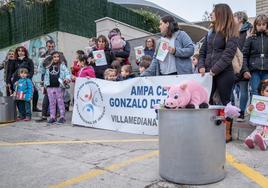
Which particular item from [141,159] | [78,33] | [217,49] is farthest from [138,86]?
[78,33]

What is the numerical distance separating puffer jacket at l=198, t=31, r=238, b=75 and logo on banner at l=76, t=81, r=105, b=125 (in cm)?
265

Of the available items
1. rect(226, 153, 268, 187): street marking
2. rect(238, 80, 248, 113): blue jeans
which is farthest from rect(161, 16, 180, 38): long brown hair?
rect(226, 153, 268, 187): street marking

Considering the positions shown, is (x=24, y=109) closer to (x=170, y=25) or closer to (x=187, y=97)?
(x=170, y=25)

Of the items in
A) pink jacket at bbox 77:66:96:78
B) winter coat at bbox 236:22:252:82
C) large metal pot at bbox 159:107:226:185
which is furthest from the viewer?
pink jacket at bbox 77:66:96:78

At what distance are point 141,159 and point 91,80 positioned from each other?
3.47 meters

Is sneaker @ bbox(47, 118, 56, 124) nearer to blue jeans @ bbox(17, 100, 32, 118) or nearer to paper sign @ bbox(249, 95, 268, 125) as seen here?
blue jeans @ bbox(17, 100, 32, 118)

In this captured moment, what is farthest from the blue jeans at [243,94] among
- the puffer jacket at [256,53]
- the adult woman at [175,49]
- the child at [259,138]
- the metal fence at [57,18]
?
the metal fence at [57,18]

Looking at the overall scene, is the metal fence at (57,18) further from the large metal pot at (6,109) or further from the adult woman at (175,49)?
the adult woman at (175,49)

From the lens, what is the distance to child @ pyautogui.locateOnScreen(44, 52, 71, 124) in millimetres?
8297

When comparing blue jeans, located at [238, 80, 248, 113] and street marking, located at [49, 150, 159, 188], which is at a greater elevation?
blue jeans, located at [238, 80, 248, 113]

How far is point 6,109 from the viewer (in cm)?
935

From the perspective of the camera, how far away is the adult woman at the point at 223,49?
5.14 metres

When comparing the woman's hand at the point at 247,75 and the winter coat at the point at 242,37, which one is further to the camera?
the winter coat at the point at 242,37

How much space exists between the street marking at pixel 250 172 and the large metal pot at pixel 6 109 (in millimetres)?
6492
